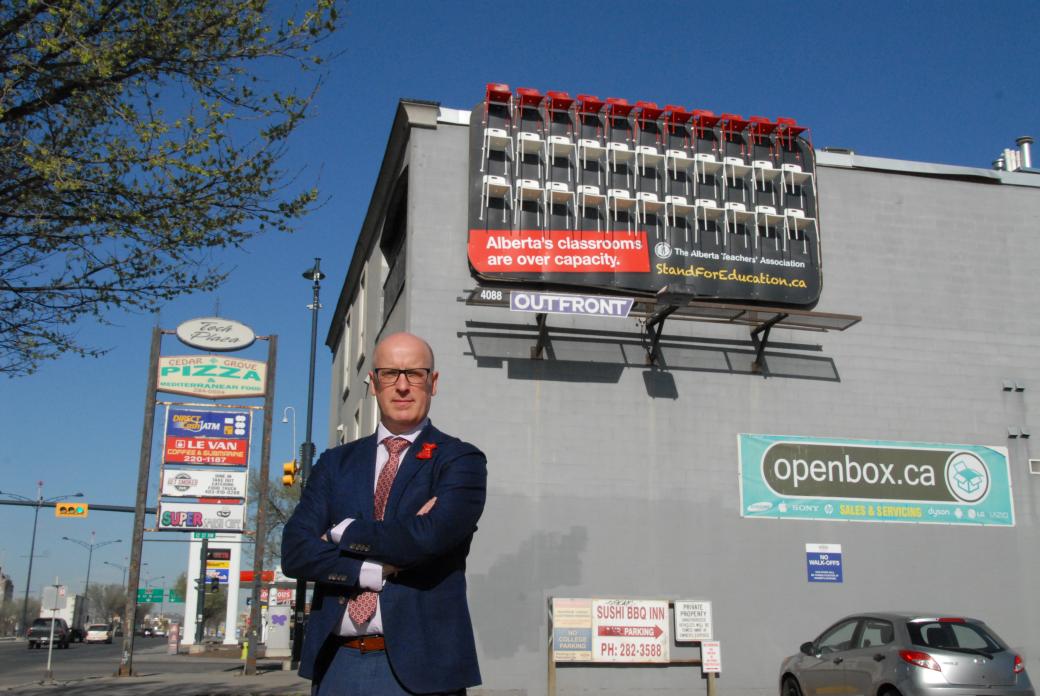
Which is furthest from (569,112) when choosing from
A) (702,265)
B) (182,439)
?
(182,439)

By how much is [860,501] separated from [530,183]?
7588 millimetres

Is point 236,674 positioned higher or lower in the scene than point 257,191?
lower

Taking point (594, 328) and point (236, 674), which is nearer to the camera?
point (594, 328)

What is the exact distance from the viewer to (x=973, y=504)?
1695 cm

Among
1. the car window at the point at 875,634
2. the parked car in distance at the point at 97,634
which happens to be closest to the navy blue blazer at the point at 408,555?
the car window at the point at 875,634

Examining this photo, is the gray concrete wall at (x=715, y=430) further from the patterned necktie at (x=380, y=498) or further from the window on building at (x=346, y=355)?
the patterned necktie at (x=380, y=498)

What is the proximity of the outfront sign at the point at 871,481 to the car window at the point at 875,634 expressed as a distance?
4.80 m

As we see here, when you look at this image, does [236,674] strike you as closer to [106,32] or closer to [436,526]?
[106,32]

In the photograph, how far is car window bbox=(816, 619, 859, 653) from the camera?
1171 centimetres

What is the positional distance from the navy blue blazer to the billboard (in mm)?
12609

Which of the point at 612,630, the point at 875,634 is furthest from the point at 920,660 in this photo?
the point at 612,630

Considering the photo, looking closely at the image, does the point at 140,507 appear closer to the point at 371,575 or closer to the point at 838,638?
the point at 838,638

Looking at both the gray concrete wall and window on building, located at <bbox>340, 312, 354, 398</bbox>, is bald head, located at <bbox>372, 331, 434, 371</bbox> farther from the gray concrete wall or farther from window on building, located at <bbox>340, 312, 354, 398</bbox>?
window on building, located at <bbox>340, 312, 354, 398</bbox>

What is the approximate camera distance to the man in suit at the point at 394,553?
3156 mm
